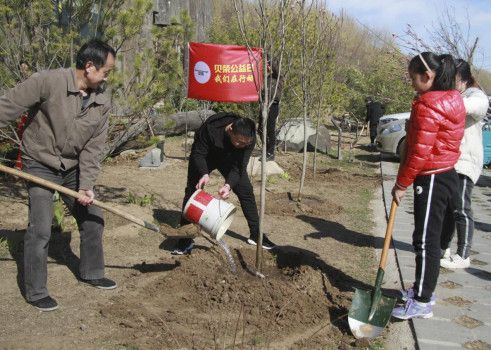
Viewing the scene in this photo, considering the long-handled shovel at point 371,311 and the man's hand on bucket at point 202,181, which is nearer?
the long-handled shovel at point 371,311

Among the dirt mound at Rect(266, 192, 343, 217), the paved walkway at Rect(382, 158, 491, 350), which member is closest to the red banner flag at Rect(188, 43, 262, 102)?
the dirt mound at Rect(266, 192, 343, 217)

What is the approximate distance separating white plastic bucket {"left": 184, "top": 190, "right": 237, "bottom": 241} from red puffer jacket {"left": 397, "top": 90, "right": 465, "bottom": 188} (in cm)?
139

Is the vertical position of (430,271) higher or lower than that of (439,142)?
lower

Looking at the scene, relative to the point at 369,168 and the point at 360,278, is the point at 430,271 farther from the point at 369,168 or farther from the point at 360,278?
the point at 369,168

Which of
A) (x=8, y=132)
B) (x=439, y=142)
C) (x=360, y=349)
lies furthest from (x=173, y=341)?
(x=8, y=132)

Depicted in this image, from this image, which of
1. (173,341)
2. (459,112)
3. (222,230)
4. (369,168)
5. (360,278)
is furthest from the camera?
(369,168)

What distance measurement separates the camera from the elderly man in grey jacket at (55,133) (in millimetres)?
3480

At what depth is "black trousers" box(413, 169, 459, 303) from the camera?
364cm

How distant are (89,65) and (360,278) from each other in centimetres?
281

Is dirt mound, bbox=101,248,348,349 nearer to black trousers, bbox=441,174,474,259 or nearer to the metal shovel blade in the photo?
the metal shovel blade

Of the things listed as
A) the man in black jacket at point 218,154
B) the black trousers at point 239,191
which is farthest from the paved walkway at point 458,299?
the man in black jacket at point 218,154

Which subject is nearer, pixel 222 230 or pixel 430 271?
pixel 430 271

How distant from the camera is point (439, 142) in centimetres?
358

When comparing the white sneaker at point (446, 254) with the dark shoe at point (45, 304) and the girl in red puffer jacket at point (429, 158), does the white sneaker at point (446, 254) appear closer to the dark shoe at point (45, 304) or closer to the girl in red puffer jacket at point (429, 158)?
the girl in red puffer jacket at point (429, 158)
